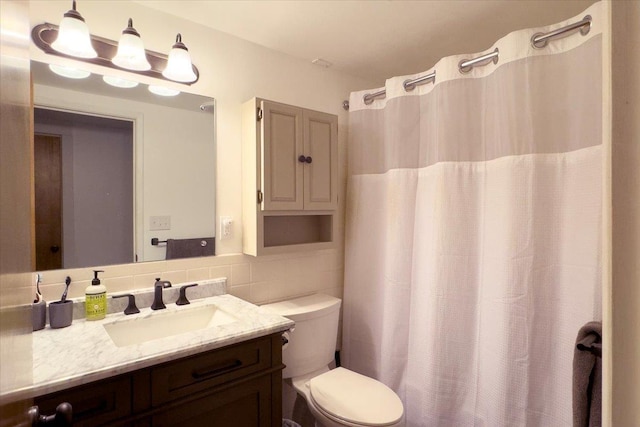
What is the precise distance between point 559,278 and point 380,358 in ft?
3.48

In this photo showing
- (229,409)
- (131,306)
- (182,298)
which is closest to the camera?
(229,409)

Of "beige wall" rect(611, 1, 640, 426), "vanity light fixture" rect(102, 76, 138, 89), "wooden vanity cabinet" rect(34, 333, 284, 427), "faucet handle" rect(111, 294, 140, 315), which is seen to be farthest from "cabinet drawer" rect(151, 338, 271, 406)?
"vanity light fixture" rect(102, 76, 138, 89)

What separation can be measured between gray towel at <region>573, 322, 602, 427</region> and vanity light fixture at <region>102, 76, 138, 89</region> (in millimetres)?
2019

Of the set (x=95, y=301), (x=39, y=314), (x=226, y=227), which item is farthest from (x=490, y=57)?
(x=39, y=314)

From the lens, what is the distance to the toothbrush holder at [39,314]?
3.56ft

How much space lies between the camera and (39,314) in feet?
3.61

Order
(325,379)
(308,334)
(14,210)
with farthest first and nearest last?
(308,334)
(325,379)
(14,210)

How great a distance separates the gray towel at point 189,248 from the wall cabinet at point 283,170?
185 millimetres

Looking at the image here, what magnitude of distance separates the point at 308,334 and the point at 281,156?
3.12 feet

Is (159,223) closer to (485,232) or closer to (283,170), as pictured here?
(283,170)

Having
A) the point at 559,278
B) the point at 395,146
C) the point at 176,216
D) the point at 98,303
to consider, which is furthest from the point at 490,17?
the point at 98,303

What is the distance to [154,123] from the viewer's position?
147 cm

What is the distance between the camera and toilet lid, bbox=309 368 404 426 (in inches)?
50.8

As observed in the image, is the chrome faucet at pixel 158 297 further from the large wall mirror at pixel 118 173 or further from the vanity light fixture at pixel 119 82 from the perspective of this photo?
the vanity light fixture at pixel 119 82
